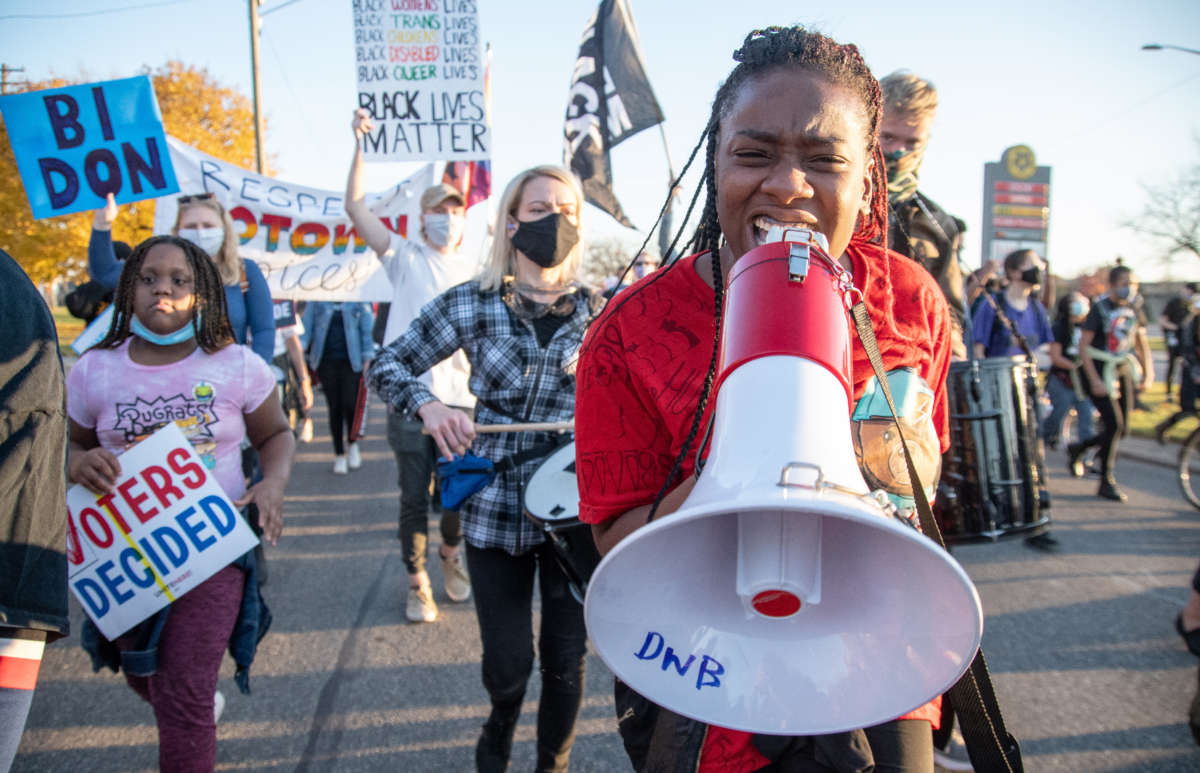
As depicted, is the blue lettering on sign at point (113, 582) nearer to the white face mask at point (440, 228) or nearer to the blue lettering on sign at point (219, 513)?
the blue lettering on sign at point (219, 513)

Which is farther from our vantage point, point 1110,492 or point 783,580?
point 1110,492

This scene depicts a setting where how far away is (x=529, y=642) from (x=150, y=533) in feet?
3.80

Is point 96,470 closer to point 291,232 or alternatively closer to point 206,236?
point 206,236

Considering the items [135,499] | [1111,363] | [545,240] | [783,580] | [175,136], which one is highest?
[175,136]

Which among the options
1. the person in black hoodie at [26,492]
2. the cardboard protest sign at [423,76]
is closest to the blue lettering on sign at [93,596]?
the person in black hoodie at [26,492]

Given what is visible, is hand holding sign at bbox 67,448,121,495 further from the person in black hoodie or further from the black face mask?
the black face mask

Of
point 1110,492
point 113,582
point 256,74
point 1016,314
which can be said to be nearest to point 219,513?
point 113,582

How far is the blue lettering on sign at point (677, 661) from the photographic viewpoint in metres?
0.91

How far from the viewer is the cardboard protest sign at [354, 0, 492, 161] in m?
5.01

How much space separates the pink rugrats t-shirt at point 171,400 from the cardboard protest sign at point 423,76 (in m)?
2.91

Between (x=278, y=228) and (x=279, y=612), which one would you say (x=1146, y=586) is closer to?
(x=279, y=612)

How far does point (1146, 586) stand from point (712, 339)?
4.56 metres

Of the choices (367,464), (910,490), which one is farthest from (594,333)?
(367,464)

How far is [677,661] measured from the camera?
93 cm
